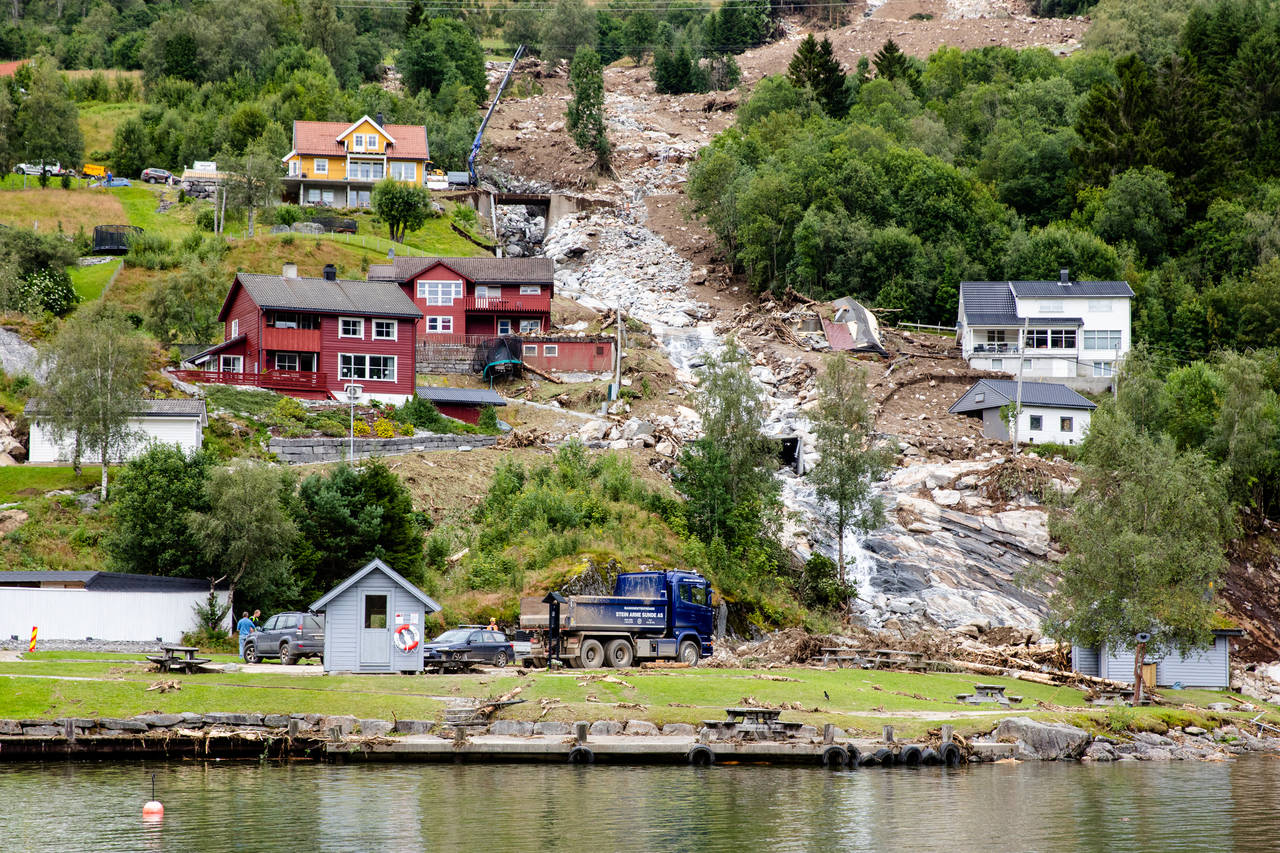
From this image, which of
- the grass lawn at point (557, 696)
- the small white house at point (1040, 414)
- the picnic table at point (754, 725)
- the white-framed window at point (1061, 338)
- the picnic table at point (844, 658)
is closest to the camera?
the picnic table at point (754, 725)

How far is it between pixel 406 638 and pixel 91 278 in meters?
65.7

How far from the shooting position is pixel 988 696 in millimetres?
43500

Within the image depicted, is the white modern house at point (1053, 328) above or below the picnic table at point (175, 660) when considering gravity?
above

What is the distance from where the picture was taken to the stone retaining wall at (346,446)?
64.2 meters

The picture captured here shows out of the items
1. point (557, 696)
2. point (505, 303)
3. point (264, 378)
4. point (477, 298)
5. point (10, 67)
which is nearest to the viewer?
point (557, 696)

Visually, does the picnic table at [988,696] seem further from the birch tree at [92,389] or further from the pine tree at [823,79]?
the pine tree at [823,79]

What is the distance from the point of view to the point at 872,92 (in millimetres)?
144750

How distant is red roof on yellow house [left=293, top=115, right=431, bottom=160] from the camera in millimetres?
131000

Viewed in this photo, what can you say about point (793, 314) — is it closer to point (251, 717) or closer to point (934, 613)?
point (934, 613)

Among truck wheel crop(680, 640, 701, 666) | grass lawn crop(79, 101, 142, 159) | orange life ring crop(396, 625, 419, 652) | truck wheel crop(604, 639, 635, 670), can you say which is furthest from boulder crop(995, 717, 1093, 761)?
grass lawn crop(79, 101, 142, 159)

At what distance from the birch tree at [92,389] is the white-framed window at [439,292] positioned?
3337 cm

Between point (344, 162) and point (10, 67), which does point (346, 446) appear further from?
point (10, 67)

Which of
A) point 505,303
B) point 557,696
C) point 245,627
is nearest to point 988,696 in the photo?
point 557,696

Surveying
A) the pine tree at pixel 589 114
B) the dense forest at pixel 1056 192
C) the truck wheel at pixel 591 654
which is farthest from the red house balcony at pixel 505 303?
the pine tree at pixel 589 114
